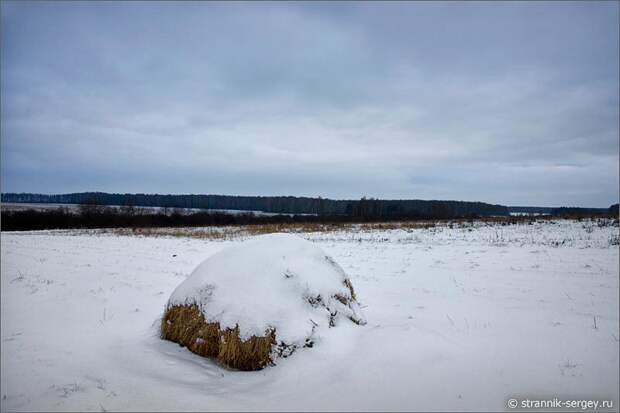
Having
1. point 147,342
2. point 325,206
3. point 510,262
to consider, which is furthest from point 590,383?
point 325,206

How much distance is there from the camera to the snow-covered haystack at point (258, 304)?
4195 mm

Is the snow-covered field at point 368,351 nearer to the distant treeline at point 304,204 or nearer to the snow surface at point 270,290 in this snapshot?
the snow surface at point 270,290

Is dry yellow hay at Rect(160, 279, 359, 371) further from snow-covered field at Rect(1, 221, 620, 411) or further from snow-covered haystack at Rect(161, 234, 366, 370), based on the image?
snow-covered field at Rect(1, 221, 620, 411)

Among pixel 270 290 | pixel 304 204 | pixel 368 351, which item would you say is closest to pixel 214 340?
pixel 270 290

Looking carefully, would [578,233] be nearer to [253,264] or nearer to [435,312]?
[435,312]

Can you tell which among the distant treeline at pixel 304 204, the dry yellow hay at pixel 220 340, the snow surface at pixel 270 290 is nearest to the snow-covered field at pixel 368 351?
the dry yellow hay at pixel 220 340

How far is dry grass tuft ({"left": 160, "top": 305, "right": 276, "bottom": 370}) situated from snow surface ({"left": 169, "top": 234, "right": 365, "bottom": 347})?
0.08 metres

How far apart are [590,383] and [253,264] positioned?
4369 millimetres

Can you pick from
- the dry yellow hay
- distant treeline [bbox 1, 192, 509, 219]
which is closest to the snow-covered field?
the dry yellow hay

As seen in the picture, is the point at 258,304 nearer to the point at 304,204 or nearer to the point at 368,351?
the point at 368,351

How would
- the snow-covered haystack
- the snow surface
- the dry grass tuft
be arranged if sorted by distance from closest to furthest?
→ the dry grass tuft, the snow-covered haystack, the snow surface

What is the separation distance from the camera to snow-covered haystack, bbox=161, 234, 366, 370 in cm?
420

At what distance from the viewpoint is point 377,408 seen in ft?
10.9

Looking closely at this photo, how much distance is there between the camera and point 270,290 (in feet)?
15.3
